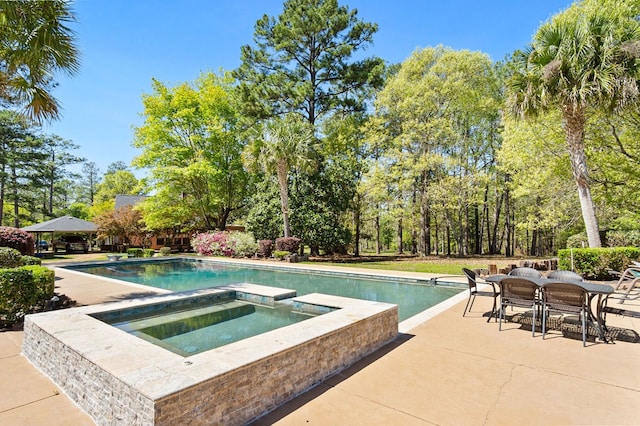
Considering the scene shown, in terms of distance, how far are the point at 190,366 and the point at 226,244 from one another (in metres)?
17.8

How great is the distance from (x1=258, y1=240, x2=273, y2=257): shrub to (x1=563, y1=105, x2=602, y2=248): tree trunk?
14.1m

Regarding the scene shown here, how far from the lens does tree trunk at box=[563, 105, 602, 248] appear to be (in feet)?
32.2

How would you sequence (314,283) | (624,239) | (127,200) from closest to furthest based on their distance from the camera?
(314,283) < (624,239) < (127,200)

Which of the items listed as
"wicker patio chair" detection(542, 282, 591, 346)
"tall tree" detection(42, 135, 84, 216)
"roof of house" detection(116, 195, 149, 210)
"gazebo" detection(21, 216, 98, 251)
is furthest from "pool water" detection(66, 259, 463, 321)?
"tall tree" detection(42, 135, 84, 216)

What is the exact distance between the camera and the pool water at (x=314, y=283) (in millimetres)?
8320

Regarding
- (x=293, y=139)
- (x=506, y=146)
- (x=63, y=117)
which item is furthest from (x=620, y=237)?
(x=63, y=117)

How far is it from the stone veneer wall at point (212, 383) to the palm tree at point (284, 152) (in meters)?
14.2

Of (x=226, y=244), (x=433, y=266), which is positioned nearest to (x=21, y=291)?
(x=433, y=266)

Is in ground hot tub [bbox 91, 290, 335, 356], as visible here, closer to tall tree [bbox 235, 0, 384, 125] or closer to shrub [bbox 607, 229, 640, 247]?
shrub [bbox 607, 229, 640, 247]

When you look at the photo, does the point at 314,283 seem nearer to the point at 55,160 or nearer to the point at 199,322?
the point at 199,322

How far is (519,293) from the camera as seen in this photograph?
491 cm

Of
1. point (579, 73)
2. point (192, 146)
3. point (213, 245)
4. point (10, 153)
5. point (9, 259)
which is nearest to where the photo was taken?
point (9, 259)

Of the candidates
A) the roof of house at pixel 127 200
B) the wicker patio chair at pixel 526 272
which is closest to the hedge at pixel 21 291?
the wicker patio chair at pixel 526 272

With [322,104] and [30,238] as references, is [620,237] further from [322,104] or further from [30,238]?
[30,238]
